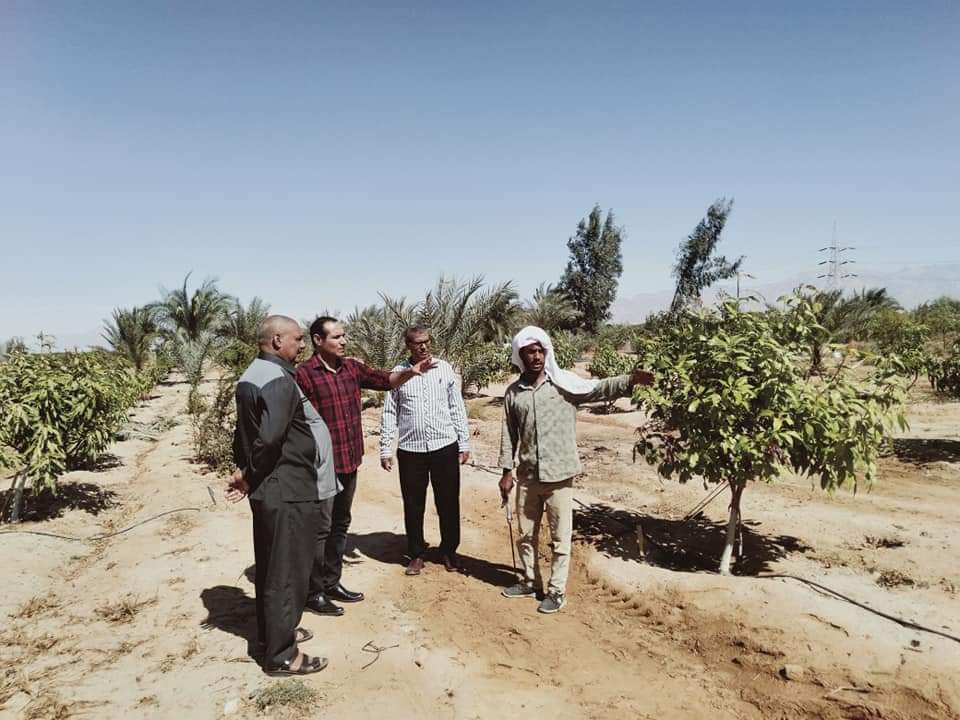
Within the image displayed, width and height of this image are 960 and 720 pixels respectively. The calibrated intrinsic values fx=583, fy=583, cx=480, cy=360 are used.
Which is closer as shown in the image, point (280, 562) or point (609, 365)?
point (280, 562)

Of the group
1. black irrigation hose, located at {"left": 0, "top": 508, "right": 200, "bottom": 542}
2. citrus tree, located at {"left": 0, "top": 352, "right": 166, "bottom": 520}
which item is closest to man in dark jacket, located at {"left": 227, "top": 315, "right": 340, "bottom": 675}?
black irrigation hose, located at {"left": 0, "top": 508, "right": 200, "bottom": 542}

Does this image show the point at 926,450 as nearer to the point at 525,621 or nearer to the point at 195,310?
the point at 525,621

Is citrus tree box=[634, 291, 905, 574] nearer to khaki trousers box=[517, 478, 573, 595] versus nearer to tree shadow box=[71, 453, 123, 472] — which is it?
khaki trousers box=[517, 478, 573, 595]

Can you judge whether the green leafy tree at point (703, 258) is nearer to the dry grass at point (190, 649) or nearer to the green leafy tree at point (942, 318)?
the green leafy tree at point (942, 318)

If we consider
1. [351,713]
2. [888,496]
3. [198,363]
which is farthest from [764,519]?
[198,363]

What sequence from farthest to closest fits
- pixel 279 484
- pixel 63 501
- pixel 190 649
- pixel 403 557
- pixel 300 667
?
pixel 63 501 → pixel 403 557 → pixel 190 649 → pixel 300 667 → pixel 279 484

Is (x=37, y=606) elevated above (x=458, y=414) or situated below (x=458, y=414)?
below

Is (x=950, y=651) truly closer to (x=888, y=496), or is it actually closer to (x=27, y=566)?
(x=888, y=496)

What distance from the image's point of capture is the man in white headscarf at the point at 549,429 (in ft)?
12.9

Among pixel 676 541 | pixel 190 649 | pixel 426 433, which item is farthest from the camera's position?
pixel 676 541

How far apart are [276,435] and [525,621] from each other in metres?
2.20

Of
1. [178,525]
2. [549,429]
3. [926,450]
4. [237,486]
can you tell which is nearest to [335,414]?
[237,486]

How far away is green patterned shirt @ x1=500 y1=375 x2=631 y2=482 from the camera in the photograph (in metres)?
3.93

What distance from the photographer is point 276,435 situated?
3008 millimetres
